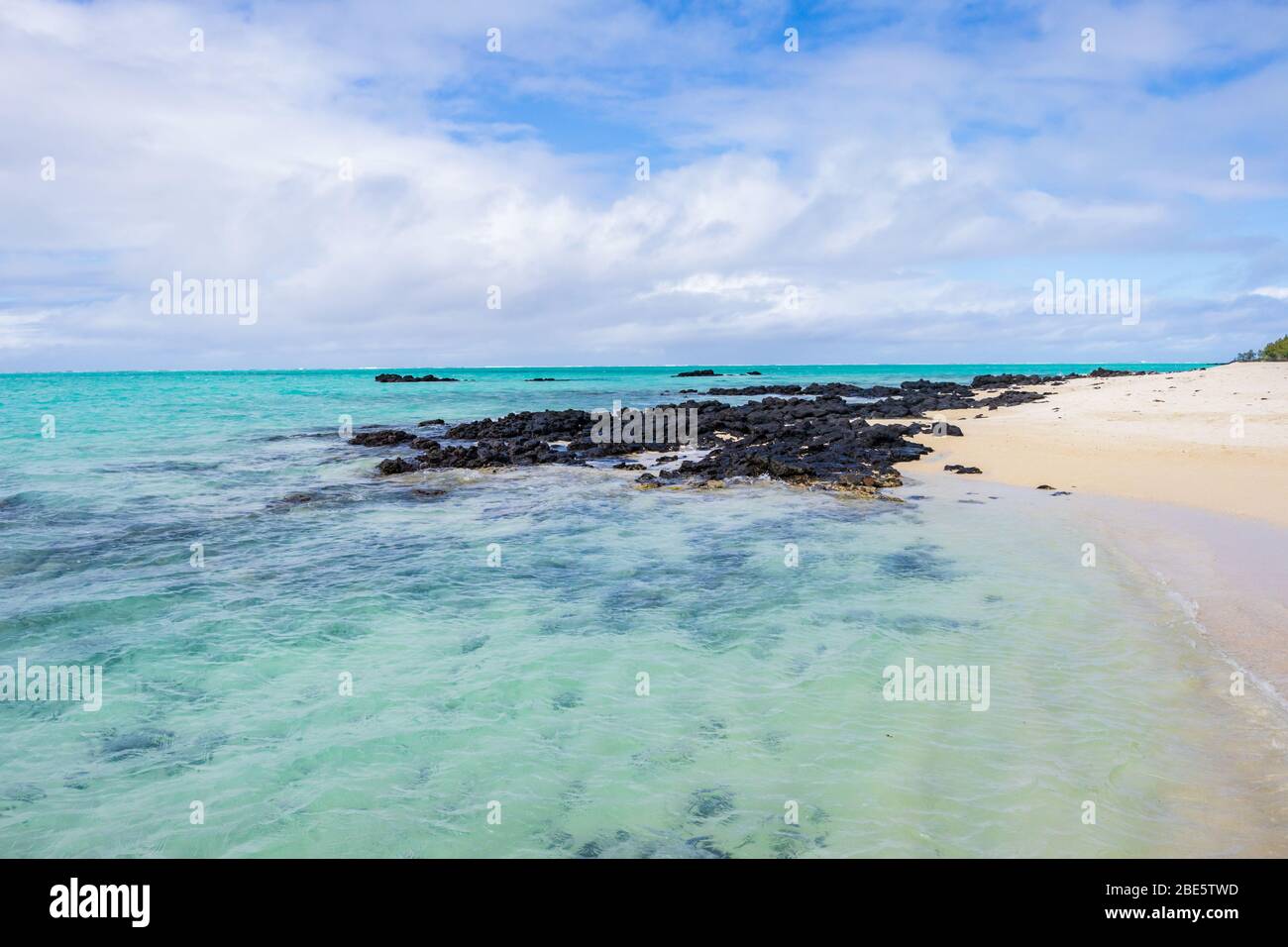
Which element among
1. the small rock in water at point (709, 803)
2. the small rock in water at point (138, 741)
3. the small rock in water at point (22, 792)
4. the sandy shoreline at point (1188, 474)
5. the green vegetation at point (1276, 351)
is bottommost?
the small rock in water at point (709, 803)

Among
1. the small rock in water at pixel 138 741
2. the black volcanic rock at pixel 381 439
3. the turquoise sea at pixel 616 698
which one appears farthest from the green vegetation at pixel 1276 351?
the small rock in water at pixel 138 741

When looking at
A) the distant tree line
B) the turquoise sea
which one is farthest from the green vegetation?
the turquoise sea

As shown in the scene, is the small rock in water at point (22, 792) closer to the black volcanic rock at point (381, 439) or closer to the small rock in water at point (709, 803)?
the small rock in water at point (709, 803)

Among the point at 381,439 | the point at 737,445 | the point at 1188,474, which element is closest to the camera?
the point at 1188,474

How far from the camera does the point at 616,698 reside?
270 inches

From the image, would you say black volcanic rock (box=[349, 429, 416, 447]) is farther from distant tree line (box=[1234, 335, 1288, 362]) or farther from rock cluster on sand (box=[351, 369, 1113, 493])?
distant tree line (box=[1234, 335, 1288, 362])

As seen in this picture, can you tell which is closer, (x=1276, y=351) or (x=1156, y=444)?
(x=1156, y=444)

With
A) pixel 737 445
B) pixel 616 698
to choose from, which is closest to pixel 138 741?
pixel 616 698

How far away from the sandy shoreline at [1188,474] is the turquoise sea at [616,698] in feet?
2.22

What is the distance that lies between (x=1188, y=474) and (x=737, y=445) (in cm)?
1257

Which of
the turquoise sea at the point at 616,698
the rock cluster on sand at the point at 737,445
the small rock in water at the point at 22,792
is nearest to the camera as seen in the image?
the turquoise sea at the point at 616,698

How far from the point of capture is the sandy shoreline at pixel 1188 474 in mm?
8523

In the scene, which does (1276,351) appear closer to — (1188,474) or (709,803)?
(1188,474)

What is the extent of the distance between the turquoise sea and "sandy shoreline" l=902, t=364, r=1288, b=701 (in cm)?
68
